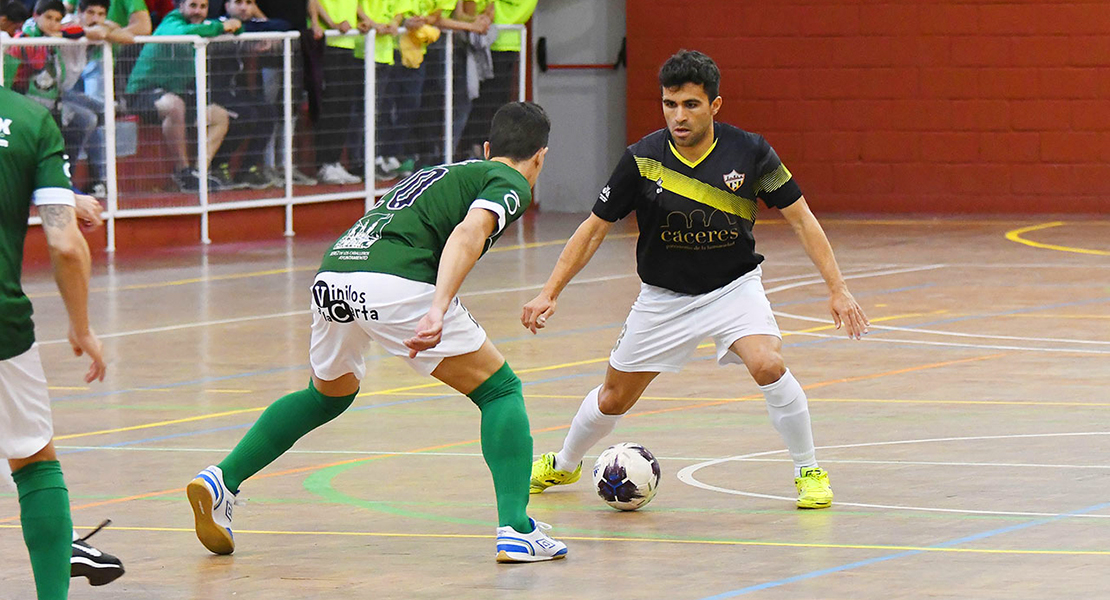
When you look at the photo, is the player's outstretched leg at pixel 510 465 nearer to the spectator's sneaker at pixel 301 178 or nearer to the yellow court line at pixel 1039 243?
the yellow court line at pixel 1039 243

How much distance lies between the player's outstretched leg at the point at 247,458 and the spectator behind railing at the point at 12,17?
11.4 metres

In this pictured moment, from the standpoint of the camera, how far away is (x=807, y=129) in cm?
2216

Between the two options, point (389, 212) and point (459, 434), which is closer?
point (389, 212)

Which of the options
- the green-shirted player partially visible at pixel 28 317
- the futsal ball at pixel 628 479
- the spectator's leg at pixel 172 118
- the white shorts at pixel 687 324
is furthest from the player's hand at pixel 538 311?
the spectator's leg at pixel 172 118

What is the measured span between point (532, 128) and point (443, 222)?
0.47 m

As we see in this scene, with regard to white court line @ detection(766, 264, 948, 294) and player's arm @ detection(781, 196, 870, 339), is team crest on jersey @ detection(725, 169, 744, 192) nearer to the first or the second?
player's arm @ detection(781, 196, 870, 339)

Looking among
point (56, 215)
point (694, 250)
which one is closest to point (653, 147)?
point (694, 250)

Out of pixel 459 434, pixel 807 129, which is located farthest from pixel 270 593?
pixel 807 129

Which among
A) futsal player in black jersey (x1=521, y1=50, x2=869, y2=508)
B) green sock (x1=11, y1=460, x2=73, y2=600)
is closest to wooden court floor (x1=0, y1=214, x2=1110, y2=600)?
futsal player in black jersey (x1=521, y1=50, x2=869, y2=508)

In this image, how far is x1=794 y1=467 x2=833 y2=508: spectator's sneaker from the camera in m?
7.27

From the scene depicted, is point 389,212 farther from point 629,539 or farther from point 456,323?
point 629,539

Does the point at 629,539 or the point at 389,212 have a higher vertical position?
the point at 389,212

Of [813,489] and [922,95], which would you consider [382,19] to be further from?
[813,489]

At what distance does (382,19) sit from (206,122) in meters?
2.67
